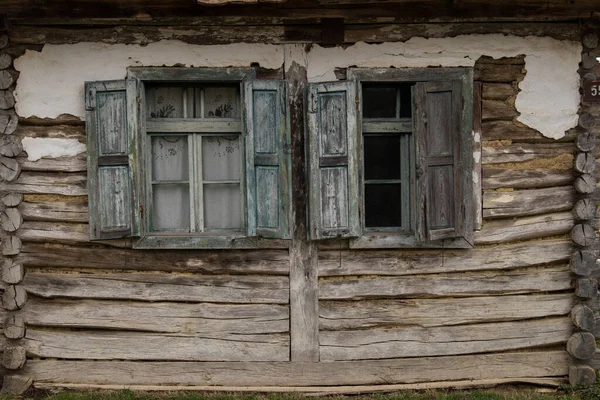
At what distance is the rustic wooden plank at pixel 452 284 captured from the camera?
6547mm

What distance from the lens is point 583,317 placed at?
21.7ft

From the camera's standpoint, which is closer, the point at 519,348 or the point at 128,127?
the point at 128,127

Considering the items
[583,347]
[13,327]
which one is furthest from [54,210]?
[583,347]

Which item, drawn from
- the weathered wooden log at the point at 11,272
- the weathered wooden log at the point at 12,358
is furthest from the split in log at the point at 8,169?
the weathered wooden log at the point at 12,358

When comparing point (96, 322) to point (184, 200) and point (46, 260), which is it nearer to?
point (46, 260)

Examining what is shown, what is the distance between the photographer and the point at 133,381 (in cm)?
655

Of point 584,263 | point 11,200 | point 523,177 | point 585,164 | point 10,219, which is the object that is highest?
point 585,164

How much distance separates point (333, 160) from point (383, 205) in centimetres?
67

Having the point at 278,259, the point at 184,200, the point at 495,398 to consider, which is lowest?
the point at 495,398

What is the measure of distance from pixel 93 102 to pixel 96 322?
1836mm

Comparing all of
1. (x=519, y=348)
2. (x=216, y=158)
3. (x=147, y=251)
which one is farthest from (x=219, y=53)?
(x=519, y=348)

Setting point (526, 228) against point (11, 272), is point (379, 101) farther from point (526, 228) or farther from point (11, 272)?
point (11, 272)

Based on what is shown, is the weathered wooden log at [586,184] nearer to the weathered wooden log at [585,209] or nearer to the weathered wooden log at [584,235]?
the weathered wooden log at [585,209]

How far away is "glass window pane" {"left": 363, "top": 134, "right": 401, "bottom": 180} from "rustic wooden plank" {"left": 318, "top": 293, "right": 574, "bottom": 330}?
3.58 ft
